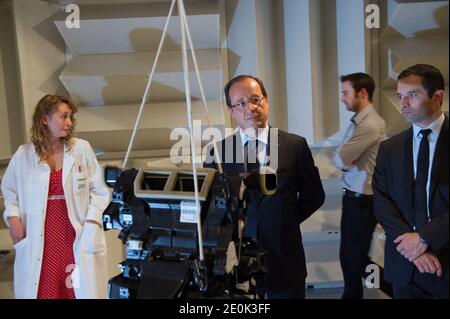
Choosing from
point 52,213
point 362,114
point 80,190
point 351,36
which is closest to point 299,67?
point 351,36

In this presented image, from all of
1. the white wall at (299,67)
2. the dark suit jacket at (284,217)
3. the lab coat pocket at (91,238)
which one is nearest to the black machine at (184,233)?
the dark suit jacket at (284,217)

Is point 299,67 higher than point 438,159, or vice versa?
point 299,67

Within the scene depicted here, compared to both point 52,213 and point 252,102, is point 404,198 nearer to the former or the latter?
point 252,102

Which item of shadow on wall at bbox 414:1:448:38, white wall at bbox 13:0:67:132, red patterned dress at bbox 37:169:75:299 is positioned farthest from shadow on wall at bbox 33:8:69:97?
shadow on wall at bbox 414:1:448:38

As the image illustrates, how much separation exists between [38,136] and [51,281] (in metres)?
0.56

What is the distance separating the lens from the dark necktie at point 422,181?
1015 mm

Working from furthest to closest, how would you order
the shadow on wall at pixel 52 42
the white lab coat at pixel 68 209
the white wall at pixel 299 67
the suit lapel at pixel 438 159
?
the shadow on wall at pixel 52 42
the white wall at pixel 299 67
the white lab coat at pixel 68 209
the suit lapel at pixel 438 159

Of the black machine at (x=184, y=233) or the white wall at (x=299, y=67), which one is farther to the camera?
the white wall at (x=299, y=67)

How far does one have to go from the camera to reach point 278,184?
1170mm

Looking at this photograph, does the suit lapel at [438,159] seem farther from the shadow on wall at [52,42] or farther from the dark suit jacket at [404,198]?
the shadow on wall at [52,42]

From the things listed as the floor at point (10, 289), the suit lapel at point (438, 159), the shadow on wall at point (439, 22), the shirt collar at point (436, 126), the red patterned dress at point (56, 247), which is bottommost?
the floor at point (10, 289)

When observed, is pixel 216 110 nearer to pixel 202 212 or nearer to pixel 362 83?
pixel 362 83

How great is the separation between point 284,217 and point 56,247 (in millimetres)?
932

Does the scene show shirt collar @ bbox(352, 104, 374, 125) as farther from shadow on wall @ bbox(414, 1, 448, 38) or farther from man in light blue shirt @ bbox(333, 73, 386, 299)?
shadow on wall @ bbox(414, 1, 448, 38)
